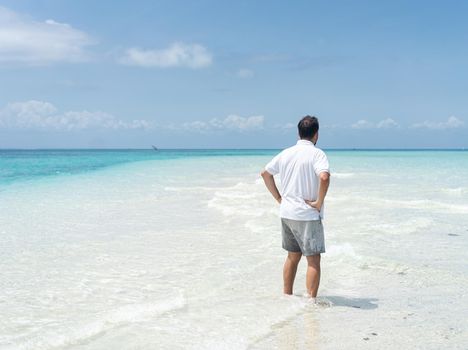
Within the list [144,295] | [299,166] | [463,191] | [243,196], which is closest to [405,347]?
[299,166]

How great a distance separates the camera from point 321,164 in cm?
497

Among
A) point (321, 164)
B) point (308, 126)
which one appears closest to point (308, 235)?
point (321, 164)

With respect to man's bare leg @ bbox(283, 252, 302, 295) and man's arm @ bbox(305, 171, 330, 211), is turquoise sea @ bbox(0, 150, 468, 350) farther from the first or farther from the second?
man's arm @ bbox(305, 171, 330, 211)

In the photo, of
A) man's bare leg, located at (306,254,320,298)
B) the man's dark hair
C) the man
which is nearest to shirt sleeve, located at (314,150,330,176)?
the man

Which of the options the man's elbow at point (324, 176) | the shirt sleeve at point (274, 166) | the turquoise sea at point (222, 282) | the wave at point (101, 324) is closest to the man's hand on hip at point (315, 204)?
the man's elbow at point (324, 176)

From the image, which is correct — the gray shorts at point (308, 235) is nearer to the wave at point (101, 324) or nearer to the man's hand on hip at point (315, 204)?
the man's hand on hip at point (315, 204)

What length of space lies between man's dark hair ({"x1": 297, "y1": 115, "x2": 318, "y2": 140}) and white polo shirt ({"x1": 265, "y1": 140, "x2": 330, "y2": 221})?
0.26ft

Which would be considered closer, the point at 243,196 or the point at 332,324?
the point at 332,324

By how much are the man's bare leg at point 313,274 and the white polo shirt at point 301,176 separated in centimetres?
47

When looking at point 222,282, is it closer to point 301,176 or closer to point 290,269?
point 290,269

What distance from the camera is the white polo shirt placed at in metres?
5.05

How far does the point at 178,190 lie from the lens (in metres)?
19.0

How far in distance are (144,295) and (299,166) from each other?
2.33 metres

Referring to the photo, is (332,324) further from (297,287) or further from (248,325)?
(297,287)
